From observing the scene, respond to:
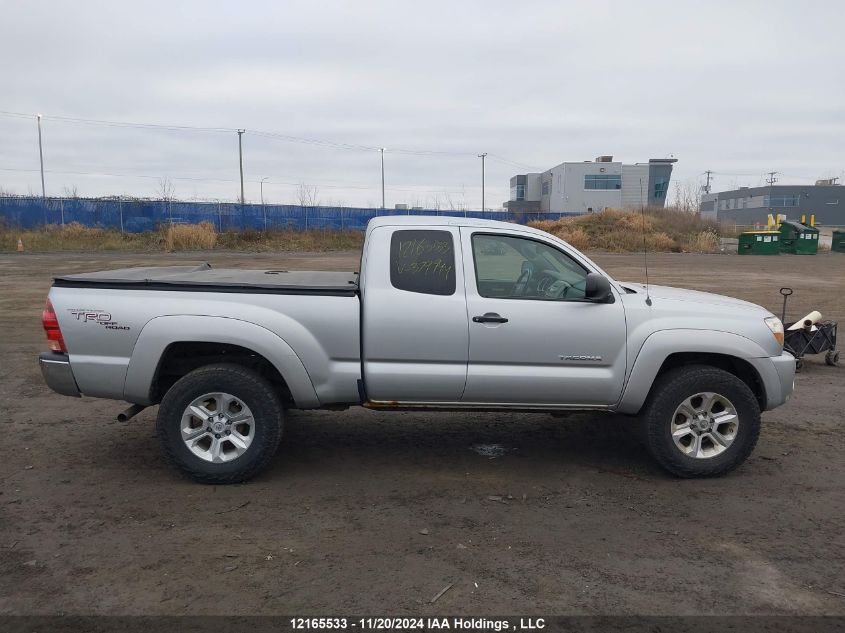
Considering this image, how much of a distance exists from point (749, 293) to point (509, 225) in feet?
45.1

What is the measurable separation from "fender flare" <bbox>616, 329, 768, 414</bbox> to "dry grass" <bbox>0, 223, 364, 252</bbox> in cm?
3590

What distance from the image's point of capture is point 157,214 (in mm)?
42250

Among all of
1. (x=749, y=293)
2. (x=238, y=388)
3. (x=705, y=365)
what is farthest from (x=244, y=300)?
(x=749, y=293)

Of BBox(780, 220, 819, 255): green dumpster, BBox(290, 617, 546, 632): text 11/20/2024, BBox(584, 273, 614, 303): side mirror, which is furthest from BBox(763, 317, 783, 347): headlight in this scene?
BBox(780, 220, 819, 255): green dumpster

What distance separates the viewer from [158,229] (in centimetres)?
4156

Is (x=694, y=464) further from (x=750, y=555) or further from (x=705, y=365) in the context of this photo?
(x=750, y=555)

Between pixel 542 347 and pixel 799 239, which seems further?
pixel 799 239

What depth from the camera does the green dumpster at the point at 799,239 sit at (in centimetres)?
3778

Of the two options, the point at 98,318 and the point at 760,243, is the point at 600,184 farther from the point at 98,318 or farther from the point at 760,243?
the point at 98,318

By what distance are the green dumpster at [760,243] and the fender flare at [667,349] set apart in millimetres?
36334

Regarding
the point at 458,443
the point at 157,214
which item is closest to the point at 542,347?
the point at 458,443

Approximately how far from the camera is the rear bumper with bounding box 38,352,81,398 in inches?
189

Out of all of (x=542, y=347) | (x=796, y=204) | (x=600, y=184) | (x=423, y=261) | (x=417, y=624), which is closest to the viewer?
(x=417, y=624)

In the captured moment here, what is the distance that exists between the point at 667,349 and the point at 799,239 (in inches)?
A: 1515
